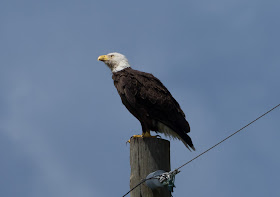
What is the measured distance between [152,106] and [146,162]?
1.92 m

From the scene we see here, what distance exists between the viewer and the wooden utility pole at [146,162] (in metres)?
4.13

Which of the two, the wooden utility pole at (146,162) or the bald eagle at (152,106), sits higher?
the bald eagle at (152,106)

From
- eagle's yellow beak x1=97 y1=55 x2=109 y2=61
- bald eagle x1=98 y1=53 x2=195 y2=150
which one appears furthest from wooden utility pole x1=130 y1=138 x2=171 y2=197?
eagle's yellow beak x1=97 y1=55 x2=109 y2=61

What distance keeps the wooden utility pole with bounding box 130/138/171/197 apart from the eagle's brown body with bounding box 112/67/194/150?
1.61 m

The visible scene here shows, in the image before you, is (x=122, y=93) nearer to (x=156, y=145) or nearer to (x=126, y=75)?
(x=126, y=75)

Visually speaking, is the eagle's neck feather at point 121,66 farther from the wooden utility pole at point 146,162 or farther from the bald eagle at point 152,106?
the wooden utility pole at point 146,162

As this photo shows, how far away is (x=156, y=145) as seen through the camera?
4270 mm

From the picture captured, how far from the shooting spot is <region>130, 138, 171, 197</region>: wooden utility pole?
413cm

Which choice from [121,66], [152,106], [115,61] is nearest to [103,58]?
[115,61]

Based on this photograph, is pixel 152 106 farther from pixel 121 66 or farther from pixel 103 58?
pixel 103 58

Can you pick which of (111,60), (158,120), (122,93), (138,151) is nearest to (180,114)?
(158,120)

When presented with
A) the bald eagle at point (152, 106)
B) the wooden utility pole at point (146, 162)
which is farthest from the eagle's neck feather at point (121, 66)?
the wooden utility pole at point (146, 162)

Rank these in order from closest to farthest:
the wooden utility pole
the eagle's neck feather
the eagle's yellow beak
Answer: the wooden utility pole
the eagle's neck feather
the eagle's yellow beak

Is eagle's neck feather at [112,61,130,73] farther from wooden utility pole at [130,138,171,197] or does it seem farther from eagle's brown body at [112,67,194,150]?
wooden utility pole at [130,138,171,197]
